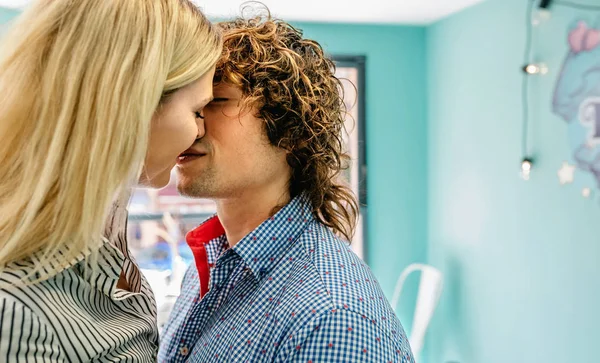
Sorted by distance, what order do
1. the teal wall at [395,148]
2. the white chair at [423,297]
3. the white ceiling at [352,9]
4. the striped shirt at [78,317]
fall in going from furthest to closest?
the teal wall at [395,148]
the white chair at [423,297]
the white ceiling at [352,9]
the striped shirt at [78,317]

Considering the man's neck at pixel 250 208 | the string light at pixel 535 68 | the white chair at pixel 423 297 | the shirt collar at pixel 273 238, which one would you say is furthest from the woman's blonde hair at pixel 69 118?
the white chair at pixel 423 297

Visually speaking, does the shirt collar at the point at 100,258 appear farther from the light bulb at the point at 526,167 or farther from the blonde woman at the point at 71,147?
the light bulb at the point at 526,167

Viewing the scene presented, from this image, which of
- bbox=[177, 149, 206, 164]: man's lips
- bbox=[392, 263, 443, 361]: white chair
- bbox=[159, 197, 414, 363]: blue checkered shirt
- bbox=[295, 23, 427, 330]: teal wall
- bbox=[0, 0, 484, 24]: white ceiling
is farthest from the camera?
bbox=[295, 23, 427, 330]: teal wall

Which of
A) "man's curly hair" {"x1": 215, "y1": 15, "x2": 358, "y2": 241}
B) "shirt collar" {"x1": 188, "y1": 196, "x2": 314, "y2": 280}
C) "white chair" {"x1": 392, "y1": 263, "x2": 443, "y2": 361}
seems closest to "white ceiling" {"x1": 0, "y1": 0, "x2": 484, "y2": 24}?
"white chair" {"x1": 392, "y1": 263, "x2": 443, "y2": 361}

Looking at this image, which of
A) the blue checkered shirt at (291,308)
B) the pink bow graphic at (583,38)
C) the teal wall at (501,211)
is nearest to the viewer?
the blue checkered shirt at (291,308)

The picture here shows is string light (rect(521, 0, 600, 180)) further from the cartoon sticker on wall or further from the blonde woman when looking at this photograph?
the blonde woman

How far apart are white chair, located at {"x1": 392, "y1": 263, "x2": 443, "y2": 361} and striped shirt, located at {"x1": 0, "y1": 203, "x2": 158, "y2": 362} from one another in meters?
2.43

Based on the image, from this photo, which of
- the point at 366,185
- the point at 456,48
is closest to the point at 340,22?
the point at 456,48

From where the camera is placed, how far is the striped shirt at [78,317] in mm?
700

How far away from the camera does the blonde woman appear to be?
0.76 m

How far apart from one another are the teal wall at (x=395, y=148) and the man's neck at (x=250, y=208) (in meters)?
2.38

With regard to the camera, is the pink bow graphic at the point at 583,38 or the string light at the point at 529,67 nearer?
the pink bow graphic at the point at 583,38

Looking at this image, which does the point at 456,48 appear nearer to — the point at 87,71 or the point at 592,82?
the point at 592,82

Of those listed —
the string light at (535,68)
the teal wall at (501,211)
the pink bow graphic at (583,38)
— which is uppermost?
the pink bow graphic at (583,38)
